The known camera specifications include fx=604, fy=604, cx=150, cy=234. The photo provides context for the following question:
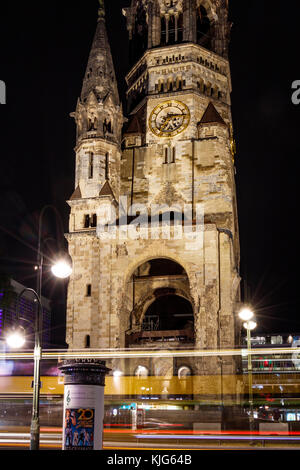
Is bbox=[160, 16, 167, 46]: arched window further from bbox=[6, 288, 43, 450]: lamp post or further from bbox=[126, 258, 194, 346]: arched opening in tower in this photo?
bbox=[6, 288, 43, 450]: lamp post

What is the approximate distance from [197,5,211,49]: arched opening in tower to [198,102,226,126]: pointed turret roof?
31.8 ft

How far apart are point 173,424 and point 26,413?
359 inches

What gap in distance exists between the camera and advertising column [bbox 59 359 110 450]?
51.5 ft

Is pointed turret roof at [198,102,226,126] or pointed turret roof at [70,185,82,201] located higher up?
pointed turret roof at [198,102,226,126]

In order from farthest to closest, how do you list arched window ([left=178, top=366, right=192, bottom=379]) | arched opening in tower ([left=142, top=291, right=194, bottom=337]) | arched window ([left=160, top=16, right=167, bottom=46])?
1. arched window ([left=160, top=16, right=167, bottom=46])
2. arched opening in tower ([left=142, top=291, right=194, bottom=337])
3. arched window ([left=178, top=366, right=192, bottom=379])

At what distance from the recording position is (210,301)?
42.8 m

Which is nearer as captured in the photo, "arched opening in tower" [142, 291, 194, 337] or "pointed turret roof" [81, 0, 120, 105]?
"pointed turret roof" [81, 0, 120, 105]

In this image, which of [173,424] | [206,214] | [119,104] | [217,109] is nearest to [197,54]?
[217,109]

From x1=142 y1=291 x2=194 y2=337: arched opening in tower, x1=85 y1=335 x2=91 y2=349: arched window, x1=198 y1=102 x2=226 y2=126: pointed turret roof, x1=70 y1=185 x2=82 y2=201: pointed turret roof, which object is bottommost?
x1=85 y1=335 x2=91 y2=349: arched window

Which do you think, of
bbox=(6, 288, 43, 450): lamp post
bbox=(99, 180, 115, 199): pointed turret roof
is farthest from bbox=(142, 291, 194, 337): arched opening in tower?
bbox=(6, 288, 43, 450): lamp post

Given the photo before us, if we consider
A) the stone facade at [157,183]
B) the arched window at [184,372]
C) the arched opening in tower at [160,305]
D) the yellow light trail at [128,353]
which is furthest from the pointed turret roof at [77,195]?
the arched window at [184,372]

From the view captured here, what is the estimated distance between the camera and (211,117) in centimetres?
5091

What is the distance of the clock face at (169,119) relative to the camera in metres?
51.4

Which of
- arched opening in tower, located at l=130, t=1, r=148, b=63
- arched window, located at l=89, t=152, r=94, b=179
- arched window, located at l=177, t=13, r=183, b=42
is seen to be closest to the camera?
arched window, located at l=89, t=152, r=94, b=179
